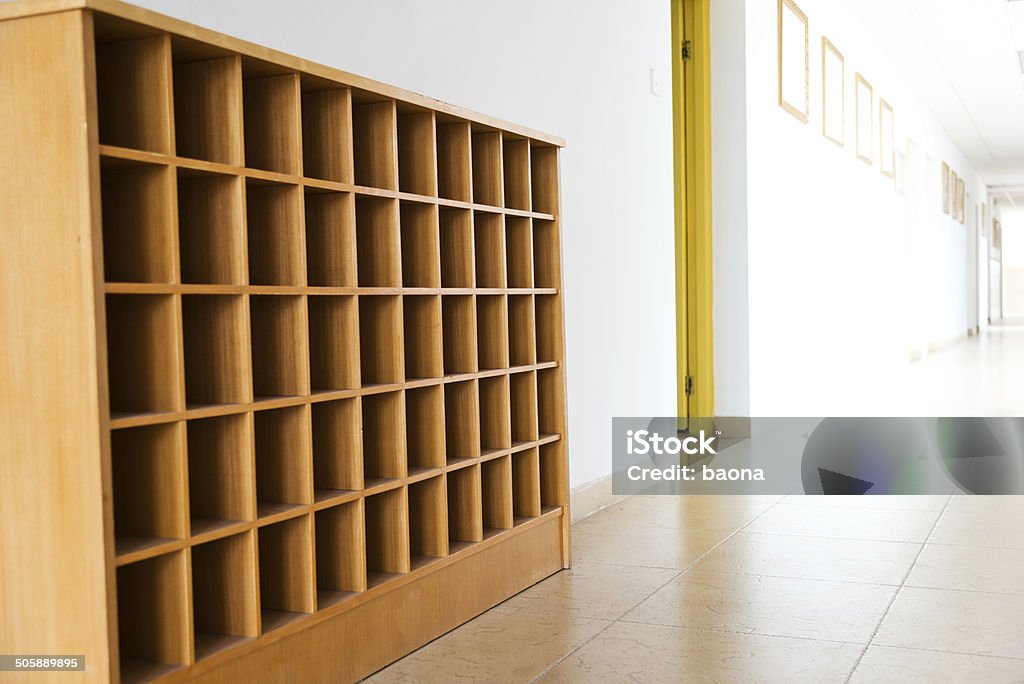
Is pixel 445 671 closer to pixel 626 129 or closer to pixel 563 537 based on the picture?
pixel 563 537

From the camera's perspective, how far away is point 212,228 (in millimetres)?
2141

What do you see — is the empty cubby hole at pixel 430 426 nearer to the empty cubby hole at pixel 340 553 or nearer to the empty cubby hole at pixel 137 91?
the empty cubby hole at pixel 340 553

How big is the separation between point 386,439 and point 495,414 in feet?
1.98

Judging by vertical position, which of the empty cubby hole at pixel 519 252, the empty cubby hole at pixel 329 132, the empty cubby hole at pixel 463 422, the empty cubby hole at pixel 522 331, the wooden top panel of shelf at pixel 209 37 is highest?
the wooden top panel of shelf at pixel 209 37

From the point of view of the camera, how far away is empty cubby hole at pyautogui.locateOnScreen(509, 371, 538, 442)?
3.32 m

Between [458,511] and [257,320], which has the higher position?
[257,320]

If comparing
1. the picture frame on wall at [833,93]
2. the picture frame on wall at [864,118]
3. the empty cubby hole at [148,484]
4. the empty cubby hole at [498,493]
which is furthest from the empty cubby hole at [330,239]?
the picture frame on wall at [864,118]

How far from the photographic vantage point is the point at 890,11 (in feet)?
29.2

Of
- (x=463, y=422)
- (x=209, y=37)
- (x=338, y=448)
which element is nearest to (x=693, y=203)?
(x=463, y=422)

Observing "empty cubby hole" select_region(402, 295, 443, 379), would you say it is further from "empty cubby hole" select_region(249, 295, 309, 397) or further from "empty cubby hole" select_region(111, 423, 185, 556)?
"empty cubby hole" select_region(111, 423, 185, 556)

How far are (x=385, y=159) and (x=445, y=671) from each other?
1.22 m

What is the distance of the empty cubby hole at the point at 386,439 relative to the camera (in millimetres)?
2615

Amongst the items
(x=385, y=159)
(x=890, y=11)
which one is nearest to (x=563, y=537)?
(x=385, y=159)

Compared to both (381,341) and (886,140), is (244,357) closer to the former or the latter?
(381,341)
